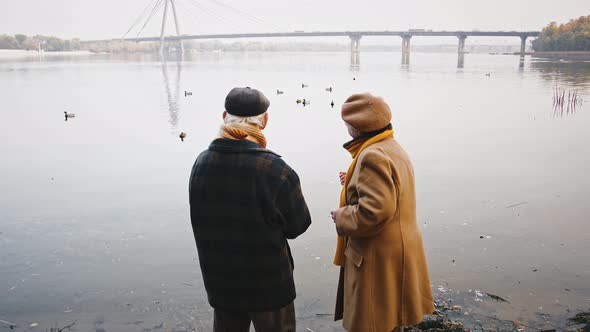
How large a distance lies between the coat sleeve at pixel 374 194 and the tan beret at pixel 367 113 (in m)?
0.17

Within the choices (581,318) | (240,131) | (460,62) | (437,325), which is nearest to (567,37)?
(460,62)

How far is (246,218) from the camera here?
199 cm

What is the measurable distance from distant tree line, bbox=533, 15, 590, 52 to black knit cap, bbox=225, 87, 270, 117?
7953cm

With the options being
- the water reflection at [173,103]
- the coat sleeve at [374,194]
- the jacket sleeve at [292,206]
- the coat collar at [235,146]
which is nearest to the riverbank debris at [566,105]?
the water reflection at [173,103]

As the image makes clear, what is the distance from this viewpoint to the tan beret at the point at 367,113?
85.8 inches

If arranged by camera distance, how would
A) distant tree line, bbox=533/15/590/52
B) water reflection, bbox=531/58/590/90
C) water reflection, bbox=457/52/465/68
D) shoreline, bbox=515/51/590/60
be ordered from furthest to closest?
distant tree line, bbox=533/15/590/52, shoreline, bbox=515/51/590/60, water reflection, bbox=457/52/465/68, water reflection, bbox=531/58/590/90

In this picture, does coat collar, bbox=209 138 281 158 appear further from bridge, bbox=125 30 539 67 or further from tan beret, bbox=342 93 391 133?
bridge, bbox=125 30 539 67

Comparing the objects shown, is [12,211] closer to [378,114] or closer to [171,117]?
[378,114]

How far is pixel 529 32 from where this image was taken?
84.5 meters

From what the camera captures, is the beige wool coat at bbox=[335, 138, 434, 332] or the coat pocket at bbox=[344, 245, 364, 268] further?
the coat pocket at bbox=[344, 245, 364, 268]

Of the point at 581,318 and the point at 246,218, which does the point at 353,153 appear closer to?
the point at 246,218

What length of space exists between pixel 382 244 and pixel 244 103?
870 mm

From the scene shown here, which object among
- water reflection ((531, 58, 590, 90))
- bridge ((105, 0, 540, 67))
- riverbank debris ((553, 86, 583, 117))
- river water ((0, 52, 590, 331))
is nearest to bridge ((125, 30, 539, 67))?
bridge ((105, 0, 540, 67))

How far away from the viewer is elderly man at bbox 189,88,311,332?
1960mm
